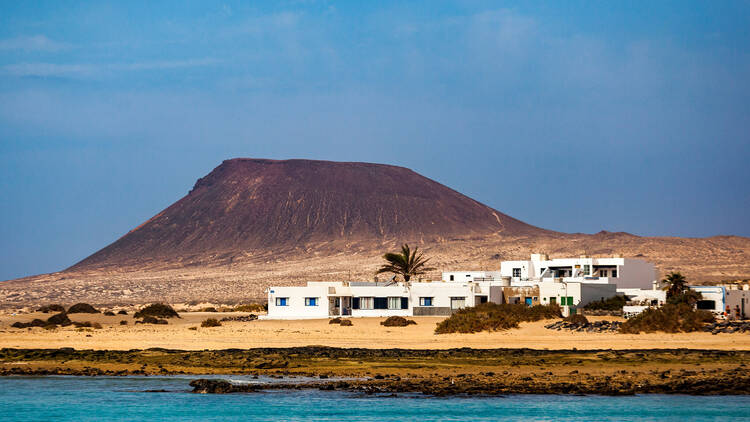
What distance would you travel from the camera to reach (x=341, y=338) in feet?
153

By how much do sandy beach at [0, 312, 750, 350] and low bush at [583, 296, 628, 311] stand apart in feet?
17.4

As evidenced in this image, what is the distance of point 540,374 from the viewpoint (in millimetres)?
30875

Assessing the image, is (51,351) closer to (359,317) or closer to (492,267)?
(359,317)

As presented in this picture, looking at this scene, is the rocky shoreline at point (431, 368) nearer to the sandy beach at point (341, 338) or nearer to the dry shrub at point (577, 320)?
the sandy beach at point (341, 338)

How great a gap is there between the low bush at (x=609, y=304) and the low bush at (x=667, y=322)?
12267 millimetres

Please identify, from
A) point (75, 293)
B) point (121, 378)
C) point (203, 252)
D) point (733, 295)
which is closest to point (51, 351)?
point (121, 378)

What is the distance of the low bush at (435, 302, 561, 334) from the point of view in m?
46.4

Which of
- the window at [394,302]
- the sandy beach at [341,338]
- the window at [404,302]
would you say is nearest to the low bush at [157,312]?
the sandy beach at [341,338]

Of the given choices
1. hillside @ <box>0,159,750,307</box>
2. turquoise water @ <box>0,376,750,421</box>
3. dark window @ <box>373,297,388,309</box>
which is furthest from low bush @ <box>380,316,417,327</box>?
hillside @ <box>0,159,750,307</box>

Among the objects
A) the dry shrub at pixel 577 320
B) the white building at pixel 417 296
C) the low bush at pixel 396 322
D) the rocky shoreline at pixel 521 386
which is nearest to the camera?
the rocky shoreline at pixel 521 386

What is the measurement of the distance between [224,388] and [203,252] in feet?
495

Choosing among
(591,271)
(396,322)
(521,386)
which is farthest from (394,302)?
(521,386)

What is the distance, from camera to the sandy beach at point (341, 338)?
1585 inches

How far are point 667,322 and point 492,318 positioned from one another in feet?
28.1
